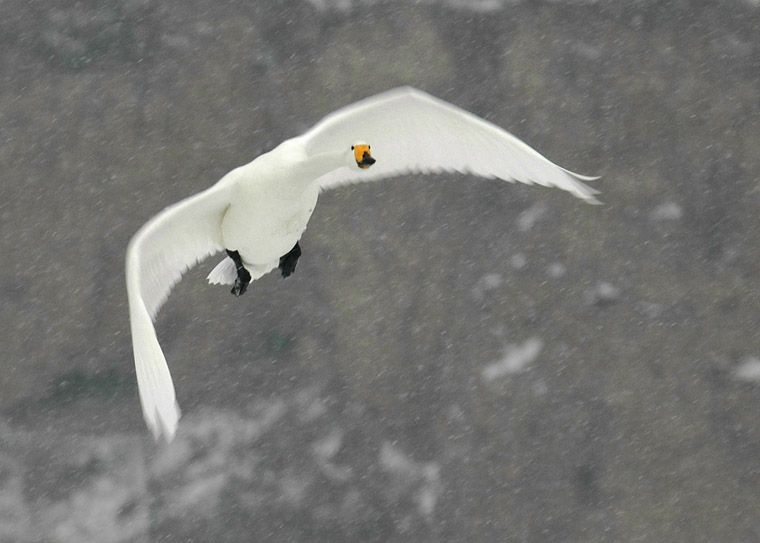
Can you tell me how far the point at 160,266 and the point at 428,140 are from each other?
142 centimetres

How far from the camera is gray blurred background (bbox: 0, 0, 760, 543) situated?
40.8 ft

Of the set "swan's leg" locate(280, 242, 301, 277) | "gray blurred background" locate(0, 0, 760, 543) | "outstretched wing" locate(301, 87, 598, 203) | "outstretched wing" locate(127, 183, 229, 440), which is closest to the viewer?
"outstretched wing" locate(127, 183, 229, 440)

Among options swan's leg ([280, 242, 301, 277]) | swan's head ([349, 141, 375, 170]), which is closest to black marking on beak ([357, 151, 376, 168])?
swan's head ([349, 141, 375, 170])

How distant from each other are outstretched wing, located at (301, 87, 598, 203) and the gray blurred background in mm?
6306

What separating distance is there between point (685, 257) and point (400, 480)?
12.1 feet

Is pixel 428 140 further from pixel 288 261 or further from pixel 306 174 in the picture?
pixel 288 261

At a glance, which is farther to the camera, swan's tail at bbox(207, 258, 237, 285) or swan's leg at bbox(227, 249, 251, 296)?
swan's tail at bbox(207, 258, 237, 285)

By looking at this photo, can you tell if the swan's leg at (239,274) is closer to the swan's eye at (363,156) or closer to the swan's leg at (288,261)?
the swan's leg at (288,261)

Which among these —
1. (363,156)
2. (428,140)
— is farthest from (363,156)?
(428,140)

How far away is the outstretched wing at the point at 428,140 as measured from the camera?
572 centimetres

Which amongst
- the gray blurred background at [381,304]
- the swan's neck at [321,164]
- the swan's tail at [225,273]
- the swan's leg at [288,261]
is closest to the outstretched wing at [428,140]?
the swan's neck at [321,164]

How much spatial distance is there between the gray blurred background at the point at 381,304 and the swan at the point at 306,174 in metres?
6.18

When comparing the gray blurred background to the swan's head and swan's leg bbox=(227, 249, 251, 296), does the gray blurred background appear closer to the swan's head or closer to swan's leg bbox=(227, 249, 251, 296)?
swan's leg bbox=(227, 249, 251, 296)

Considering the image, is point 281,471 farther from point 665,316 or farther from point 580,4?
point 580,4
